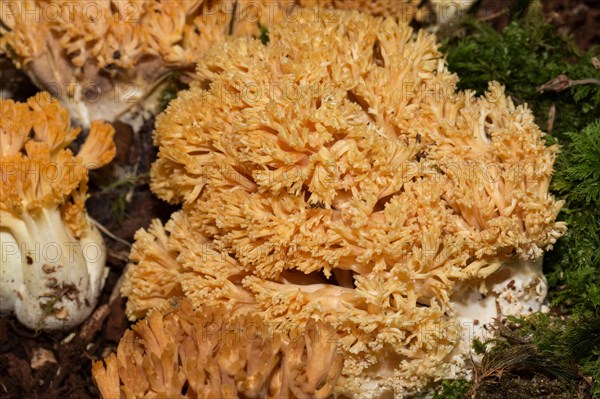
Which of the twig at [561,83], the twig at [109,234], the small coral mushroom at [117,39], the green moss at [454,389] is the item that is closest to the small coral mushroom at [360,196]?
the green moss at [454,389]

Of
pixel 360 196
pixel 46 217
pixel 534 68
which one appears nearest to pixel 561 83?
pixel 534 68

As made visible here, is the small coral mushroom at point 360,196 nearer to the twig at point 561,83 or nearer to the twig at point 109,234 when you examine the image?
the twig at point 561,83

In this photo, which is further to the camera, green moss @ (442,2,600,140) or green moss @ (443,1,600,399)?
green moss @ (442,2,600,140)

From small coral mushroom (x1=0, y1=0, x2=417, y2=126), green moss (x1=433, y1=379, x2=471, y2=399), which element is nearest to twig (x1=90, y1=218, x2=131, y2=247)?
small coral mushroom (x1=0, y1=0, x2=417, y2=126)

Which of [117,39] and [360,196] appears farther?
[117,39]

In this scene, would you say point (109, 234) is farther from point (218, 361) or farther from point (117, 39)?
point (218, 361)

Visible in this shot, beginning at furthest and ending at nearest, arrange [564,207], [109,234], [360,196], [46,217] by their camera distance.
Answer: [109,234]
[46,217]
[564,207]
[360,196]

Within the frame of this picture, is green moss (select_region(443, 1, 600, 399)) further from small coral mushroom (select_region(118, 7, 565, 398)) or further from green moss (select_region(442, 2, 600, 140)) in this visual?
small coral mushroom (select_region(118, 7, 565, 398))
